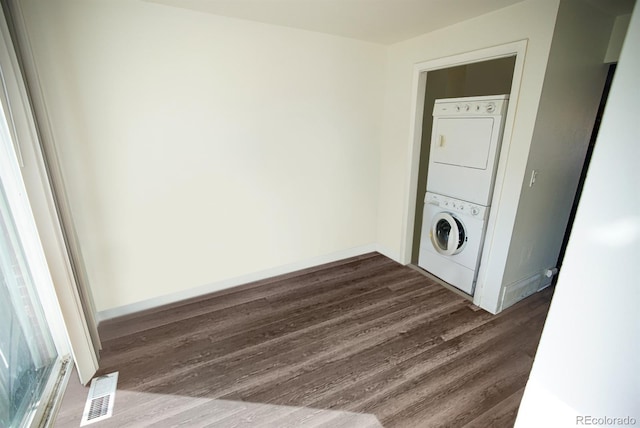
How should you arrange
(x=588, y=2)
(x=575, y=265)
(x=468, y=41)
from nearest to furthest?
(x=575, y=265) < (x=588, y=2) < (x=468, y=41)

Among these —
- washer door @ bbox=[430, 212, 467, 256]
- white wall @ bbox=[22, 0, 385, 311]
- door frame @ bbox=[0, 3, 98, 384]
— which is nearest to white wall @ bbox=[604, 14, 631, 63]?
washer door @ bbox=[430, 212, 467, 256]

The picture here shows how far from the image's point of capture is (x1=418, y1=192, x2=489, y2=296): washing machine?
103 inches

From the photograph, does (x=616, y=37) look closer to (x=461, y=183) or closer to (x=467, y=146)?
(x=467, y=146)

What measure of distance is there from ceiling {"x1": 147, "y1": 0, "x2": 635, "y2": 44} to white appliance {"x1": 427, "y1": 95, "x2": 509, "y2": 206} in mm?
667

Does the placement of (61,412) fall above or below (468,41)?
below

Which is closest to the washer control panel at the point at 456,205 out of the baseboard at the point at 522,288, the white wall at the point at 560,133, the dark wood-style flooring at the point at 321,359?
the white wall at the point at 560,133

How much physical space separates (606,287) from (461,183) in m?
2.25

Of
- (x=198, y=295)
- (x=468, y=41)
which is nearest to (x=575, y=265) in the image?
(x=468, y=41)

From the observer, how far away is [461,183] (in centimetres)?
266

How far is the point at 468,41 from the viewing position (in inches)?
91.4

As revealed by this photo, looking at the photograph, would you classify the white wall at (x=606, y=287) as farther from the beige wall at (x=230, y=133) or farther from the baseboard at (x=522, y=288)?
the baseboard at (x=522, y=288)

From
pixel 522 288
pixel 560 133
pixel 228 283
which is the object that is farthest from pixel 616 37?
pixel 228 283

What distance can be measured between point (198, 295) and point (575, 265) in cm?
286

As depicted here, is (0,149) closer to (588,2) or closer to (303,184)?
(303,184)
